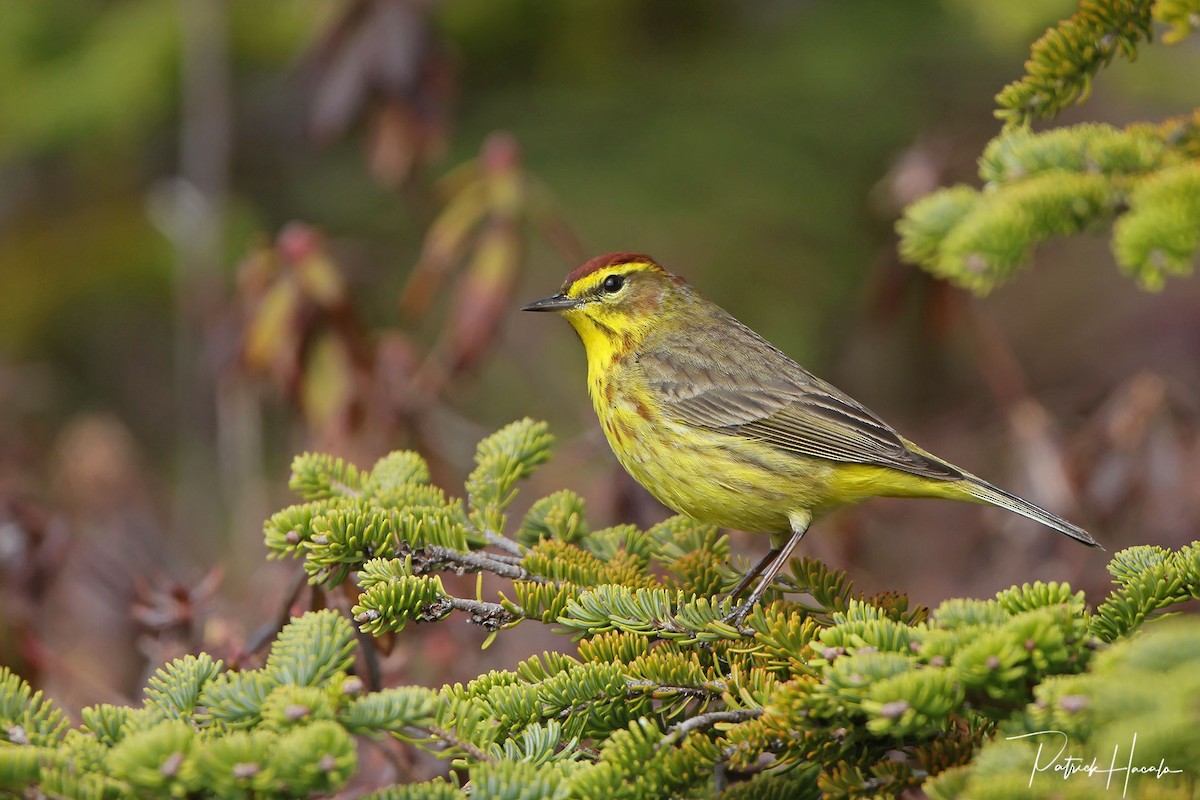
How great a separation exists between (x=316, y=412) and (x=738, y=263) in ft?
12.8

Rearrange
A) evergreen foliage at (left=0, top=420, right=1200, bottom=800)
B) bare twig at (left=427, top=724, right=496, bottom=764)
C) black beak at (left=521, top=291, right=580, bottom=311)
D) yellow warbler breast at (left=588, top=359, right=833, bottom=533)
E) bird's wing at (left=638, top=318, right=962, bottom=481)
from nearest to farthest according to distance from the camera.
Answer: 1. evergreen foliage at (left=0, top=420, right=1200, bottom=800)
2. bare twig at (left=427, top=724, right=496, bottom=764)
3. yellow warbler breast at (left=588, top=359, right=833, bottom=533)
4. bird's wing at (left=638, top=318, right=962, bottom=481)
5. black beak at (left=521, top=291, right=580, bottom=311)

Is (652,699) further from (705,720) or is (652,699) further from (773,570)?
(773,570)

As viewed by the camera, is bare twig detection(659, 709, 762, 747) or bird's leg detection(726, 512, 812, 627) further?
bird's leg detection(726, 512, 812, 627)

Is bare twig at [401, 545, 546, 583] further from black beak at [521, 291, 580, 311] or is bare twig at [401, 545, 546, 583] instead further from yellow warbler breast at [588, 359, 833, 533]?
black beak at [521, 291, 580, 311]

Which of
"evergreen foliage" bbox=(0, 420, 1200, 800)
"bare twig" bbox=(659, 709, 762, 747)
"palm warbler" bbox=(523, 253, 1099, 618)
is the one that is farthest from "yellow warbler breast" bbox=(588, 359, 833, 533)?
"bare twig" bbox=(659, 709, 762, 747)

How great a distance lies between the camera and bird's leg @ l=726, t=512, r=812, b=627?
2.66 m

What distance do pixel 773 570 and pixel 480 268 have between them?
2250 millimetres

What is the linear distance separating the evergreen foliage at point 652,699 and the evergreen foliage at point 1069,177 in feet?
2.41

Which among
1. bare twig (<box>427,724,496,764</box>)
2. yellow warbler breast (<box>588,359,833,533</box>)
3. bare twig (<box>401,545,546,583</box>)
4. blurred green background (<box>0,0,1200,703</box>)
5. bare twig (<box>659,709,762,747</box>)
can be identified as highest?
blurred green background (<box>0,0,1200,703</box>)

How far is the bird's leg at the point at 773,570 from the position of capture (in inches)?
105

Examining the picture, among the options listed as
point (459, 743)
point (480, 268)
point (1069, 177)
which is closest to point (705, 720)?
point (459, 743)

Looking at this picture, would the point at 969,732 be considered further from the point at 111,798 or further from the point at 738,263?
the point at 738,263

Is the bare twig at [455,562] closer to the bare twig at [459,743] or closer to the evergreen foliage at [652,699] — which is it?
the evergreen foliage at [652,699]

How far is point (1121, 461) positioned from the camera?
4.67 meters
